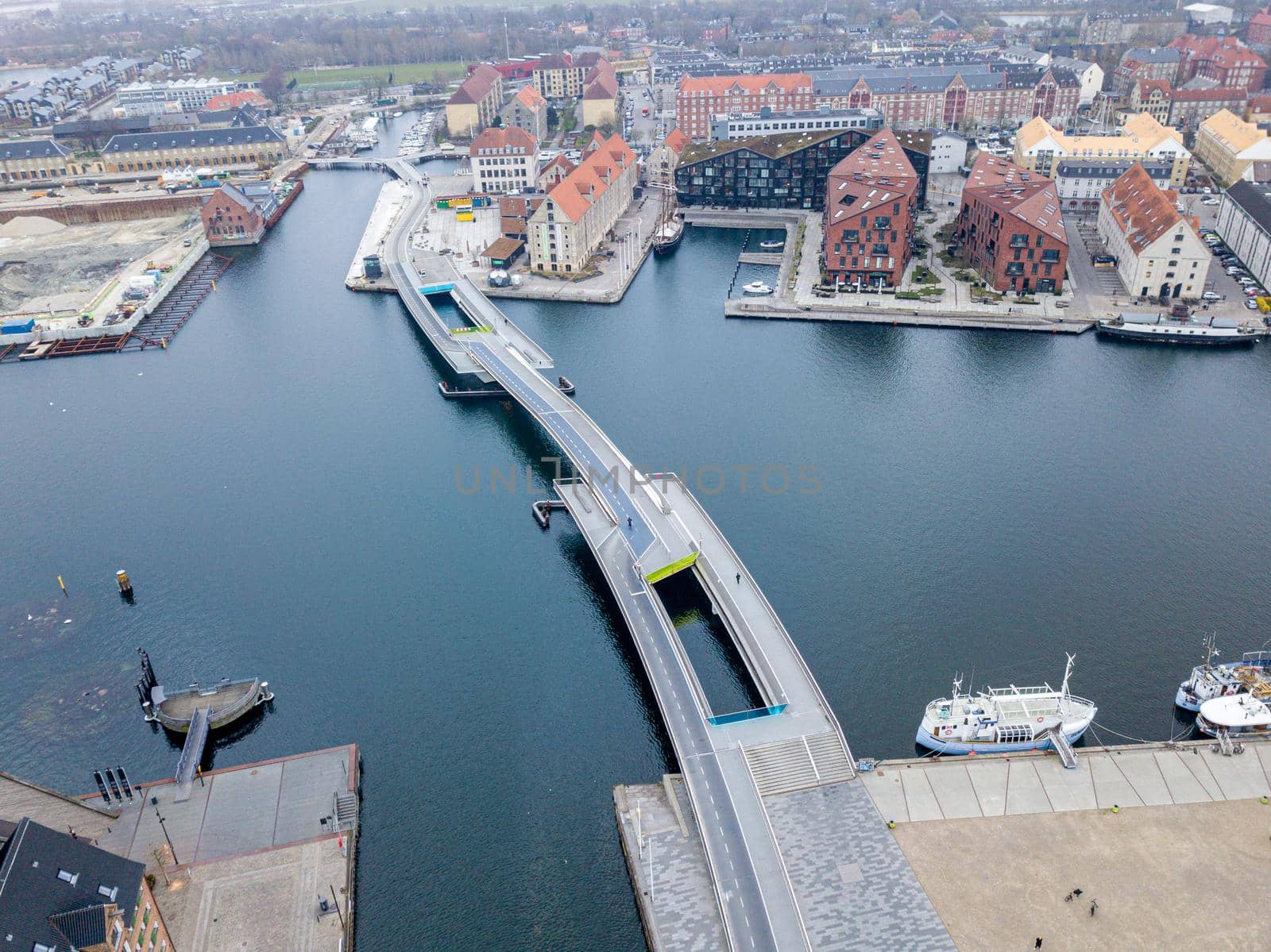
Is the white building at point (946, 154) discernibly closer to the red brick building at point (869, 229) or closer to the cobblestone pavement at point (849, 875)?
the red brick building at point (869, 229)

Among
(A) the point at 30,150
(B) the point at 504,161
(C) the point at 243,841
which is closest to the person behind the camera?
(C) the point at 243,841

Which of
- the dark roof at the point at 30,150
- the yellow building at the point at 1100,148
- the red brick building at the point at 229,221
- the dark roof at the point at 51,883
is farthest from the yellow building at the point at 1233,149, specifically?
the dark roof at the point at 30,150

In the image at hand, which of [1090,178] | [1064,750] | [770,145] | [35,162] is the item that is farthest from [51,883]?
[35,162]

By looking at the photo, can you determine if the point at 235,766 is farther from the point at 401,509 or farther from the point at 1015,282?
the point at 1015,282

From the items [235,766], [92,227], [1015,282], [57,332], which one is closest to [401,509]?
[235,766]

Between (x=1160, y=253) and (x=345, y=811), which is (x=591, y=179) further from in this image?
(x=345, y=811)

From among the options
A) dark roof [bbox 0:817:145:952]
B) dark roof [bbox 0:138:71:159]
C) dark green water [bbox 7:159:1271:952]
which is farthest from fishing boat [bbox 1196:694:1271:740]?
dark roof [bbox 0:138:71:159]
